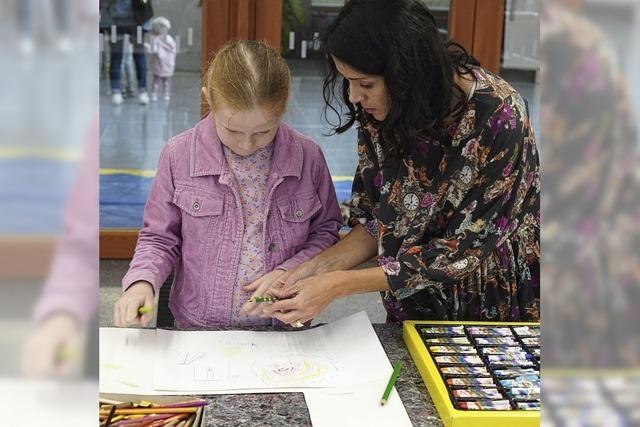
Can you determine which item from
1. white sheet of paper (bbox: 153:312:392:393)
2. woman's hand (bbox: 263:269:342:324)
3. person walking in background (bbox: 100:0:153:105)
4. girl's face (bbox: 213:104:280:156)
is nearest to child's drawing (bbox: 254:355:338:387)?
white sheet of paper (bbox: 153:312:392:393)

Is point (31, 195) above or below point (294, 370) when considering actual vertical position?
above

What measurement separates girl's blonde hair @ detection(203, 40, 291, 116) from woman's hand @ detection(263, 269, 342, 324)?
0.34 m

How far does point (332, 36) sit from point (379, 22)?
0.09 m

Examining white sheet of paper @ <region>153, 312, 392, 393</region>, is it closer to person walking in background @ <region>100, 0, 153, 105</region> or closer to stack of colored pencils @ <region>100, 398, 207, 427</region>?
stack of colored pencils @ <region>100, 398, 207, 427</region>

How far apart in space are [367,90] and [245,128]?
26 centimetres

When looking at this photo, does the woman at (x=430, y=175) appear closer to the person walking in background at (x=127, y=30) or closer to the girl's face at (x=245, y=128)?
the girl's face at (x=245, y=128)

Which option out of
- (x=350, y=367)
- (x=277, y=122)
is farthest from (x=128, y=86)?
(x=350, y=367)

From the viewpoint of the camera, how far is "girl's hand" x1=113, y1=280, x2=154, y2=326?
1.44 meters

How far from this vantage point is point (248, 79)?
1.51 metres

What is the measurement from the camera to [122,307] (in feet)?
4.77

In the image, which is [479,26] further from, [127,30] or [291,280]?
[291,280]

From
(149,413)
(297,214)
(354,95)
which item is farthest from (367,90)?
(149,413)

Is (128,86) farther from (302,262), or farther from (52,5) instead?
(52,5)

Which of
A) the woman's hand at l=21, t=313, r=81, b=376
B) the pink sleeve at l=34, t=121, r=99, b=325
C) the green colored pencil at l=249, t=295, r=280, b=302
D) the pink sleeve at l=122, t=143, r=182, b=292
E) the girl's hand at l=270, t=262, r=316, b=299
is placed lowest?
the green colored pencil at l=249, t=295, r=280, b=302
